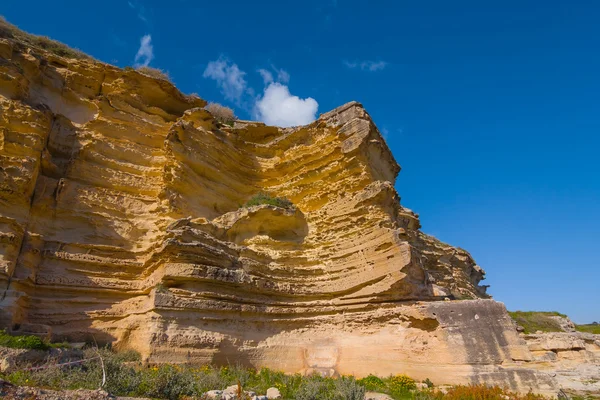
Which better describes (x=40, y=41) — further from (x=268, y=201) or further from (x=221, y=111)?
(x=268, y=201)

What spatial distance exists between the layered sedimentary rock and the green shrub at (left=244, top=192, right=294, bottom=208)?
29.1 inches

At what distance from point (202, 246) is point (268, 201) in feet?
16.0

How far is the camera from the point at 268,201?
16016mm

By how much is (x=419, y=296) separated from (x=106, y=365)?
→ 32.2ft

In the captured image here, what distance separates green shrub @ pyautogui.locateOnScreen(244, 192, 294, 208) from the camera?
15819 millimetres

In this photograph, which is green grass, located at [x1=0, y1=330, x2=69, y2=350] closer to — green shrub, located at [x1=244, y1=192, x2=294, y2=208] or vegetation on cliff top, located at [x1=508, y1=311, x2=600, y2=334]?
green shrub, located at [x1=244, y1=192, x2=294, y2=208]

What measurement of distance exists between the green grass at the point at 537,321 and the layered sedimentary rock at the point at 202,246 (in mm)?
20101

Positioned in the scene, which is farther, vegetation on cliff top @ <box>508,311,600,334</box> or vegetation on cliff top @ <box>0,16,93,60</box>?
vegetation on cliff top @ <box>508,311,600,334</box>

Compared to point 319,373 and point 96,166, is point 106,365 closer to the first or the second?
point 319,373

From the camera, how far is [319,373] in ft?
39.2

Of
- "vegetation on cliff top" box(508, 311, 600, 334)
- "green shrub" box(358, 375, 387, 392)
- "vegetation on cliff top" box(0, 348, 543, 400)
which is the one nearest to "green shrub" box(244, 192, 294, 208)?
"vegetation on cliff top" box(0, 348, 543, 400)

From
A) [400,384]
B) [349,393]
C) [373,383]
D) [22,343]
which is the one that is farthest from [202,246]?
[400,384]

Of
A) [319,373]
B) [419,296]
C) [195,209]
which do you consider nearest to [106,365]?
[319,373]

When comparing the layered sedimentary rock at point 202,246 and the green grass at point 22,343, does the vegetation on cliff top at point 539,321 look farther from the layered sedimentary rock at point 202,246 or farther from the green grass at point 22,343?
the green grass at point 22,343
